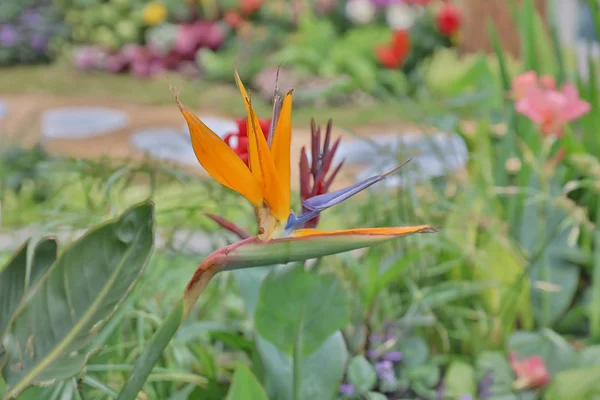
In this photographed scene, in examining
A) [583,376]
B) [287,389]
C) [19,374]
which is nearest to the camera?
[19,374]

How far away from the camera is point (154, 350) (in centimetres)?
48

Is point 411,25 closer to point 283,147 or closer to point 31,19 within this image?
point 31,19

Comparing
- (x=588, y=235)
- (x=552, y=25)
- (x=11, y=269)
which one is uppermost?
(x=552, y=25)

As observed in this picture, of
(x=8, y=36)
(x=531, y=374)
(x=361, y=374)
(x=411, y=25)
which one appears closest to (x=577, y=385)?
(x=531, y=374)

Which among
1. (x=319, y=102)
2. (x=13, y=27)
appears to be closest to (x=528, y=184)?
(x=319, y=102)

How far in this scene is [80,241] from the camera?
57 centimetres

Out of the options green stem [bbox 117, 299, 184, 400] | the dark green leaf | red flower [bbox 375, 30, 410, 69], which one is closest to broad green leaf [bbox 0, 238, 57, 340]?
green stem [bbox 117, 299, 184, 400]

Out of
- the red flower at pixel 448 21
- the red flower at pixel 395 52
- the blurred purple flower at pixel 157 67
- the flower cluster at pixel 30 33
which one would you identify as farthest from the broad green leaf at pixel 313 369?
the flower cluster at pixel 30 33

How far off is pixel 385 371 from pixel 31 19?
618cm

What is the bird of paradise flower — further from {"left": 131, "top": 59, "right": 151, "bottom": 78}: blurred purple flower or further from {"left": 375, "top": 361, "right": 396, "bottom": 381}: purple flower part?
{"left": 131, "top": 59, "right": 151, "bottom": 78}: blurred purple flower

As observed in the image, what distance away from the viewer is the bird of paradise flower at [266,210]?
431mm

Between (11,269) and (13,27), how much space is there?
6263 mm

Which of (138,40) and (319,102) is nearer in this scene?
(319,102)

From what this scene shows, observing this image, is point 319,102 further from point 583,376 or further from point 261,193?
point 261,193
